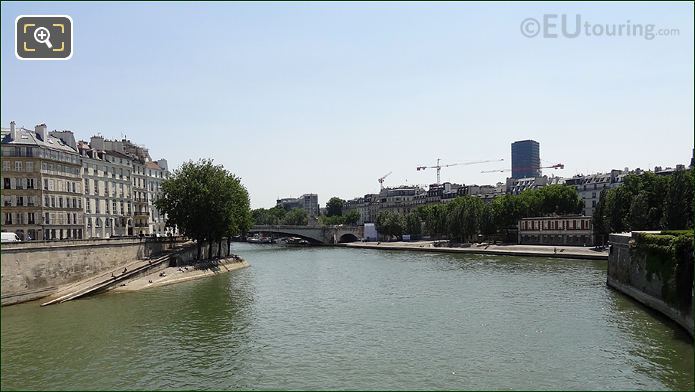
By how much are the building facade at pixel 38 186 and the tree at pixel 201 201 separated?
10960 millimetres

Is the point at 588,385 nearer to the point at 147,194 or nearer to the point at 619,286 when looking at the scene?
the point at 619,286

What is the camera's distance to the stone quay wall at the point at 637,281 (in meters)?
31.4

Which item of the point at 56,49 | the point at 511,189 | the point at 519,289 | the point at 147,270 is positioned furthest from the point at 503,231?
the point at 56,49

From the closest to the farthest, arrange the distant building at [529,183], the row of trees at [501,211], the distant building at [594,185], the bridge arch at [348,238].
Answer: the row of trees at [501,211] < the distant building at [594,185] < the bridge arch at [348,238] < the distant building at [529,183]

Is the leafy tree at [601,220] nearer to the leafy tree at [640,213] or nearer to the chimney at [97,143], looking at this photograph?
the leafy tree at [640,213]

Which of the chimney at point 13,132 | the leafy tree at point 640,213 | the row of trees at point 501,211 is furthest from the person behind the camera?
the row of trees at point 501,211

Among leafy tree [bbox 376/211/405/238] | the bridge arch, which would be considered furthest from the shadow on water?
the bridge arch

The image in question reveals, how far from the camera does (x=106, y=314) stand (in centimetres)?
3800

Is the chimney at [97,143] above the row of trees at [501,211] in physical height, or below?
above

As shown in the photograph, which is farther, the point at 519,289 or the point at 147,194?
the point at 147,194

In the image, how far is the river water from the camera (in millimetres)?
23594

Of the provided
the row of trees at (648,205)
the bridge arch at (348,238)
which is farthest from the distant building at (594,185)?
the bridge arch at (348,238)

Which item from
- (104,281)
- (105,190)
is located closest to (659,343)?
(104,281)

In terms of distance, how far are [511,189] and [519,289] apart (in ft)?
425
